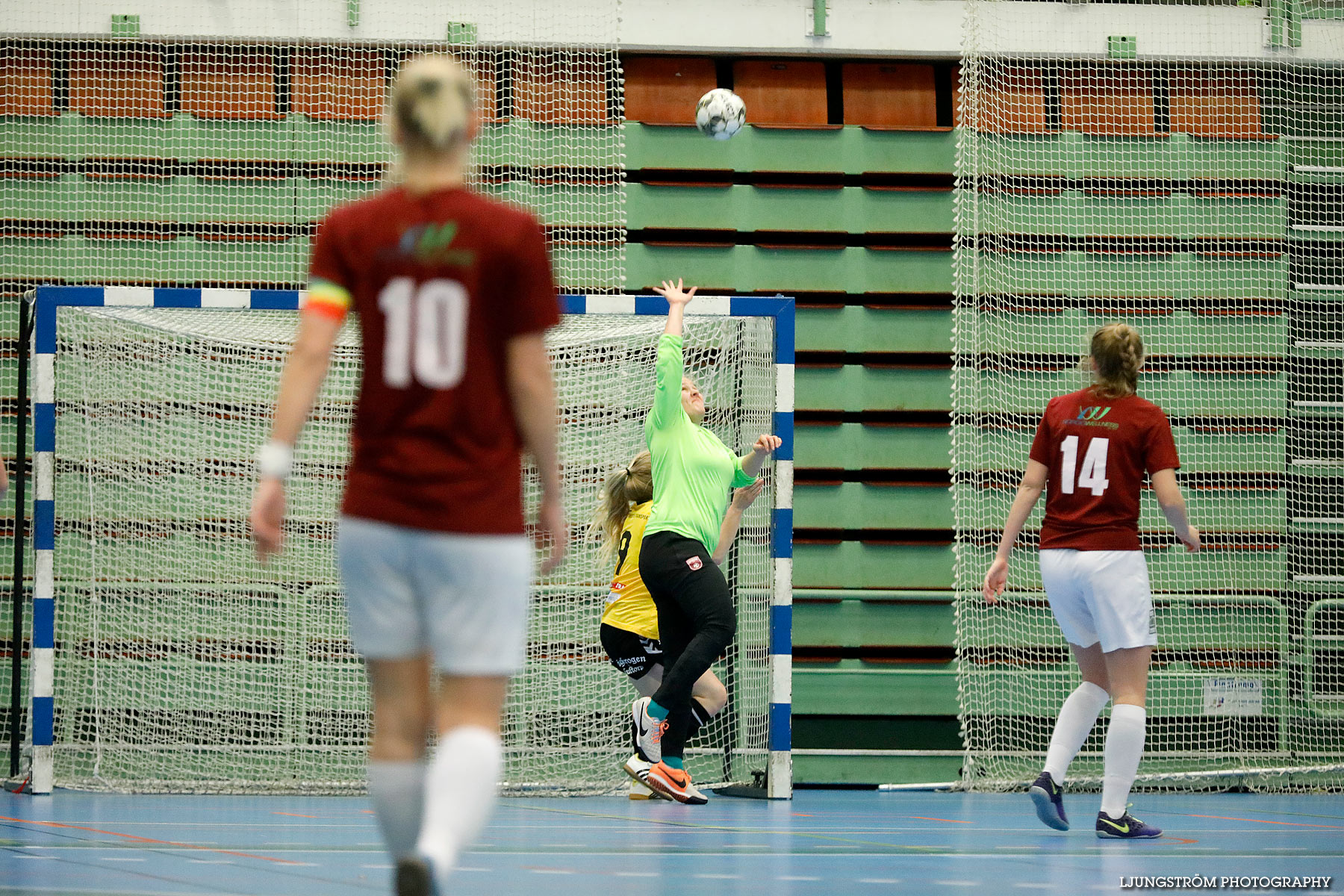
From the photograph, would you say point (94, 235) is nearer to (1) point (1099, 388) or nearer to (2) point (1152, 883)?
(1) point (1099, 388)

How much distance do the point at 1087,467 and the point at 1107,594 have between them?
0.50m

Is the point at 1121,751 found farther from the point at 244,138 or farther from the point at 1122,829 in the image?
the point at 244,138

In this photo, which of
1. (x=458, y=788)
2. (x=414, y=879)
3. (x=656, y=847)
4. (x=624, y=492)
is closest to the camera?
(x=414, y=879)

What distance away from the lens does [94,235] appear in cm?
934

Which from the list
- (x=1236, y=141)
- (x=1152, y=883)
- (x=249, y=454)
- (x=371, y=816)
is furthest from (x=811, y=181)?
(x=1152, y=883)

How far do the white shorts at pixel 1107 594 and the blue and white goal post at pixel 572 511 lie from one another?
6.78ft

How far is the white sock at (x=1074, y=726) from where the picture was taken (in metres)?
5.55

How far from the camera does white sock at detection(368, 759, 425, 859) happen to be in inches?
102

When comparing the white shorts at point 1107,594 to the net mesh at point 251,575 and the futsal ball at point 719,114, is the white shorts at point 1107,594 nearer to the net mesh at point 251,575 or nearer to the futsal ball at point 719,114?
the net mesh at point 251,575

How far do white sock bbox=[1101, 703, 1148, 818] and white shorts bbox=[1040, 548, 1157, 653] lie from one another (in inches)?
9.9

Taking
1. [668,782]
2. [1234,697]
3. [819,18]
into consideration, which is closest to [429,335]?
[668,782]

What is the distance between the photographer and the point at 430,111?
255 centimetres

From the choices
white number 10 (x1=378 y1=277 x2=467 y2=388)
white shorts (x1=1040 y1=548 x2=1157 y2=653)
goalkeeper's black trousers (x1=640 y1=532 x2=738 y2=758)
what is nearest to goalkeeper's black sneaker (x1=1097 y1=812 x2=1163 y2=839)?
white shorts (x1=1040 y1=548 x2=1157 y2=653)

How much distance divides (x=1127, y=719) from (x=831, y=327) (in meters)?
4.61
